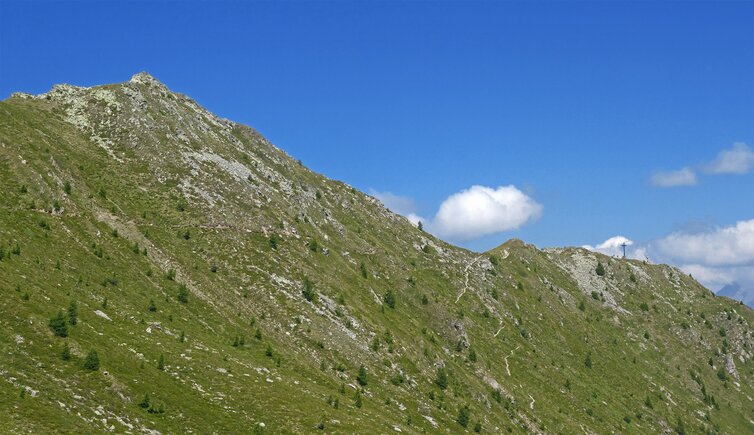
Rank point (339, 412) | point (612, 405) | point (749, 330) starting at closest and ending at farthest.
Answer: point (339, 412), point (612, 405), point (749, 330)

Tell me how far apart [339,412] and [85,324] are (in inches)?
1066

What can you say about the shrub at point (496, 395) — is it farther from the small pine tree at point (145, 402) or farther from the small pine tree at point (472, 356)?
the small pine tree at point (145, 402)

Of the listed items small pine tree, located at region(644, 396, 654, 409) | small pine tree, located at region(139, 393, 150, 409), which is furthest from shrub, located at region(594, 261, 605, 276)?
small pine tree, located at region(139, 393, 150, 409)

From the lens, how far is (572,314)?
147 meters

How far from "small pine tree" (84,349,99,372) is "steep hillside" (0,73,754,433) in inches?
8.3

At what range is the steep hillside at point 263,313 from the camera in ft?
161

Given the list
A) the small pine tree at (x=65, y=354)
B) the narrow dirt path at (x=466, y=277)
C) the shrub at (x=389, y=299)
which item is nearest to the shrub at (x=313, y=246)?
the shrub at (x=389, y=299)

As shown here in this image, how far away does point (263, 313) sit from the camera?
7825 centimetres

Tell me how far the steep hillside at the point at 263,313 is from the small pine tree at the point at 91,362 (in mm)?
210

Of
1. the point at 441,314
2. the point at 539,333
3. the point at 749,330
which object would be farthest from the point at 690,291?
the point at 441,314

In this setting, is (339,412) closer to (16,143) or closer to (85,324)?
(85,324)

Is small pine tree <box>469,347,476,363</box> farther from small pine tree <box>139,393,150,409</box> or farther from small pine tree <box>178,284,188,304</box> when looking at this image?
small pine tree <box>139,393,150,409</box>

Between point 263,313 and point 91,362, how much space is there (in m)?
33.7

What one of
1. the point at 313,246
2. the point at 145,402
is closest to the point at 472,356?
the point at 313,246
